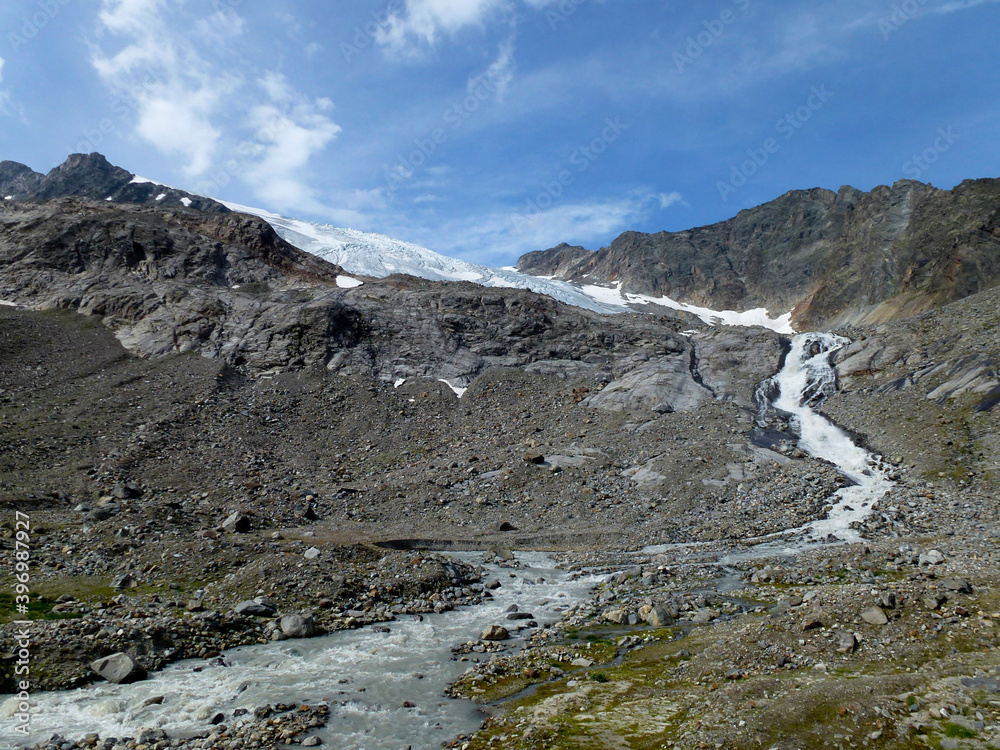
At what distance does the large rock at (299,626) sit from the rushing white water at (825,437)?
2396 cm

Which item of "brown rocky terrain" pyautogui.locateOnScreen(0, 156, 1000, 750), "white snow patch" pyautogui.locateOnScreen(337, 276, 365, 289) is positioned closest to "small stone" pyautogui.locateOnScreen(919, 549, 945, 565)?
"brown rocky terrain" pyautogui.locateOnScreen(0, 156, 1000, 750)

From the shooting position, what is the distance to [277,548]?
902 inches

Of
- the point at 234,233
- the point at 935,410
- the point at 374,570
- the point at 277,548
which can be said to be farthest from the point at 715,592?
the point at 234,233

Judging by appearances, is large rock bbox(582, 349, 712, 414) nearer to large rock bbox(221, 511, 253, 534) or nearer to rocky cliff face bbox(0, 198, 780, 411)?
rocky cliff face bbox(0, 198, 780, 411)

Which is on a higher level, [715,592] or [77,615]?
[77,615]

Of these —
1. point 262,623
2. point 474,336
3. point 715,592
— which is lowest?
point 715,592

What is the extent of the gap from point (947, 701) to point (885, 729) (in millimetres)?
1336

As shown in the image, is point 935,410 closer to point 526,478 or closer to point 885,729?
point 526,478

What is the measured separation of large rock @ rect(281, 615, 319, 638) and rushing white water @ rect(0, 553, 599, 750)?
40cm

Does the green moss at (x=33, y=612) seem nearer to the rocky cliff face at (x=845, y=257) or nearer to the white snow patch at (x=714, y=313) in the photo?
the rocky cliff face at (x=845, y=257)

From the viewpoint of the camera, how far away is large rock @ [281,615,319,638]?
1661 cm

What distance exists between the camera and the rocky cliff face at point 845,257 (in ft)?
289

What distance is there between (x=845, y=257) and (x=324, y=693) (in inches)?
5756
